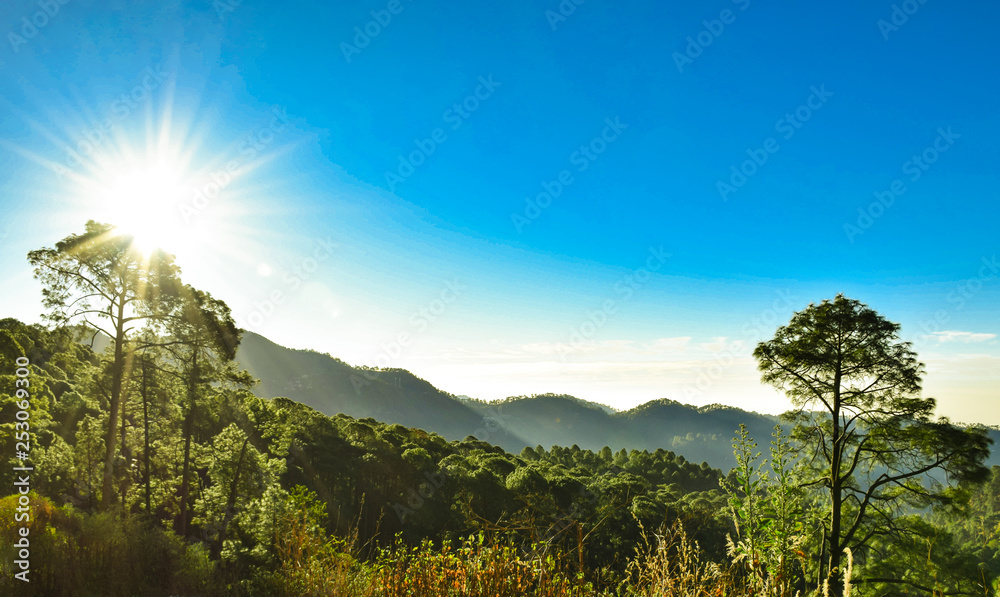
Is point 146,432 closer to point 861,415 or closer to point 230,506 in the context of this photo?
point 230,506

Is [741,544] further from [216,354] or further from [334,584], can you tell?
[216,354]

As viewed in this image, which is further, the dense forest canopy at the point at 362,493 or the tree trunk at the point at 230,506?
the tree trunk at the point at 230,506

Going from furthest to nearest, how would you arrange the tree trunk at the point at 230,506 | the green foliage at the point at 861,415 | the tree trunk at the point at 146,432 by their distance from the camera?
the tree trunk at the point at 146,432
the tree trunk at the point at 230,506
the green foliage at the point at 861,415

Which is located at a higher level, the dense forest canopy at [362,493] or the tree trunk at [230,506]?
the dense forest canopy at [362,493]

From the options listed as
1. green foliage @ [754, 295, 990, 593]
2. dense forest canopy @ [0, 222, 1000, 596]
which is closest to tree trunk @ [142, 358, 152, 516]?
dense forest canopy @ [0, 222, 1000, 596]

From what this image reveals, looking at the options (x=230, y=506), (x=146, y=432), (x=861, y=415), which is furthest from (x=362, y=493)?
(x=861, y=415)

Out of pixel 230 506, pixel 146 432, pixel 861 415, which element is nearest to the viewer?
pixel 861 415

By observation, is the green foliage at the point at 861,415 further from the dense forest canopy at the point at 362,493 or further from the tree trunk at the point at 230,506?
the tree trunk at the point at 230,506

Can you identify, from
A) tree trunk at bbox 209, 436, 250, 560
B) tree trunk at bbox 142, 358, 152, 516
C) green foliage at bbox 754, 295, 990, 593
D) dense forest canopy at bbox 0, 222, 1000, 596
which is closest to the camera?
dense forest canopy at bbox 0, 222, 1000, 596

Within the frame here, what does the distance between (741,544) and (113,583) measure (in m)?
8.24

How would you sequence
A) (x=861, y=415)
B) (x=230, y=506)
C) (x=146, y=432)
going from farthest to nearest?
1. (x=146, y=432)
2. (x=230, y=506)
3. (x=861, y=415)

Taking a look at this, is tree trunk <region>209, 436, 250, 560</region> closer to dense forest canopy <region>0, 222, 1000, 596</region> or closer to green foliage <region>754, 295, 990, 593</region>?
dense forest canopy <region>0, 222, 1000, 596</region>

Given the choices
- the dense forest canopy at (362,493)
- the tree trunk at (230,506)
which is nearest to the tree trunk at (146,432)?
the dense forest canopy at (362,493)

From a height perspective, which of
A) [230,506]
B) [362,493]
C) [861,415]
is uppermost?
[861,415]
